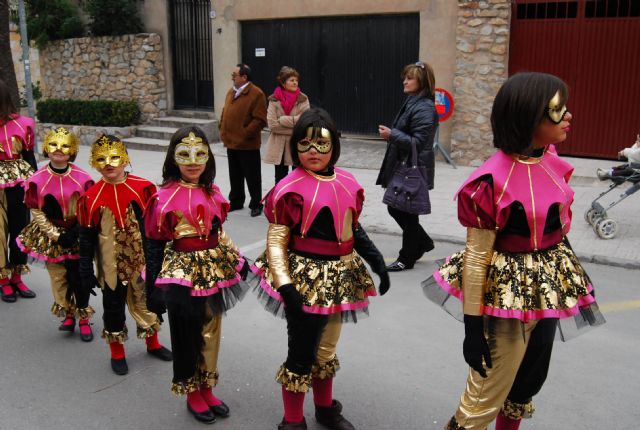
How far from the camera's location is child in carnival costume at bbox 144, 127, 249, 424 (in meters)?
3.82

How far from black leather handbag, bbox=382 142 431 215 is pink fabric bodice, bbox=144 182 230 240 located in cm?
283

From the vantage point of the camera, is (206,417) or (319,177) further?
(206,417)

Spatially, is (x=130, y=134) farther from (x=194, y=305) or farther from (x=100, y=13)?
(x=194, y=305)

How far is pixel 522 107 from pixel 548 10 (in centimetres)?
923

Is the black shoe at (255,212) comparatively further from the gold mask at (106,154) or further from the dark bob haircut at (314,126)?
the dark bob haircut at (314,126)

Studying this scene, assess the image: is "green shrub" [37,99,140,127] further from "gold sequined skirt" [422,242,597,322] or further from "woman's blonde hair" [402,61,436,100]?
"gold sequined skirt" [422,242,597,322]

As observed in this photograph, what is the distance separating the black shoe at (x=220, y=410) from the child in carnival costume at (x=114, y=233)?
2.48 feet

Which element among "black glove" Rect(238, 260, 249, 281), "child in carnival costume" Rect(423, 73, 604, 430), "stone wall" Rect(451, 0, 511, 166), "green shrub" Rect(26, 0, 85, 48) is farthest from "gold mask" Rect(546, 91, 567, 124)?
"green shrub" Rect(26, 0, 85, 48)

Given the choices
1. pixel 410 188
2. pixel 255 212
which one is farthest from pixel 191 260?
pixel 255 212

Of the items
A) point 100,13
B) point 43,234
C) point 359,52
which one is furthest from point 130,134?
point 43,234

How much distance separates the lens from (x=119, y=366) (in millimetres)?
4742

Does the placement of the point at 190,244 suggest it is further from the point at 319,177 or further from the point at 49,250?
the point at 49,250

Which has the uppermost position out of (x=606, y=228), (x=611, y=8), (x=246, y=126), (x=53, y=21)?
(x=53, y=21)

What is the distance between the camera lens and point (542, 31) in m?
11.2
